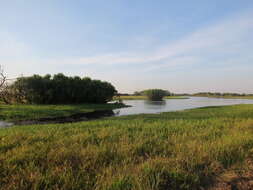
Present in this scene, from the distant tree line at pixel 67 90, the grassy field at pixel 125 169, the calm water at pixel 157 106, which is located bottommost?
the calm water at pixel 157 106

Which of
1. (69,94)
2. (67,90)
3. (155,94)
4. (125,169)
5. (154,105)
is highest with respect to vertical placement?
(67,90)

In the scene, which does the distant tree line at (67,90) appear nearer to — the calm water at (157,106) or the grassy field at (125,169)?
the calm water at (157,106)

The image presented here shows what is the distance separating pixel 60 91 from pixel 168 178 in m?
43.3

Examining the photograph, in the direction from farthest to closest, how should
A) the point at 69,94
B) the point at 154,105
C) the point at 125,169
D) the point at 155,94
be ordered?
1. the point at 155,94
2. the point at 154,105
3. the point at 69,94
4. the point at 125,169

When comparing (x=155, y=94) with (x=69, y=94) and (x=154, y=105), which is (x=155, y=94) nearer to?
(x=154, y=105)

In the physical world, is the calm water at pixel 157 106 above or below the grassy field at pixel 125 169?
below

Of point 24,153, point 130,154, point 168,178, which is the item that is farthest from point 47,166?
point 168,178

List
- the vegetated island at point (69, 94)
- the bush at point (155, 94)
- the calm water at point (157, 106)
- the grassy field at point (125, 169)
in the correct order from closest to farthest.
Result: 1. the grassy field at point (125, 169)
2. the calm water at point (157, 106)
3. the vegetated island at point (69, 94)
4. the bush at point (155, 94)

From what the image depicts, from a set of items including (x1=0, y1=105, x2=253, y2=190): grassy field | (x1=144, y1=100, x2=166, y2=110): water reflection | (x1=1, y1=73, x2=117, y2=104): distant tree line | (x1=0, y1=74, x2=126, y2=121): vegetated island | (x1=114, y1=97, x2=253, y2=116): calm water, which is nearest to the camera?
(x1=0, y1=105, x2=253, y2=190): grassy field

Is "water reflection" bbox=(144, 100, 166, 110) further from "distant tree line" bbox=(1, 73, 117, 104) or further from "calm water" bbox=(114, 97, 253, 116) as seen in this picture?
"distant tree line" bbox=(1, 73, 117, 104)

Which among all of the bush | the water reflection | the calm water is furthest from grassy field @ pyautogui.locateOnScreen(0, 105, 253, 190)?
the bush

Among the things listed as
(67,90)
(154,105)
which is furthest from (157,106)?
(67,90)

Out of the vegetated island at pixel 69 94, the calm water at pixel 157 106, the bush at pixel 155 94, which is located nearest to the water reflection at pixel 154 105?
the calm water at pixel 157 106

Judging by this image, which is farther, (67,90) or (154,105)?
(154,105)
